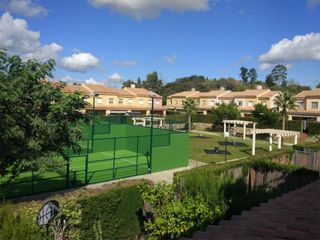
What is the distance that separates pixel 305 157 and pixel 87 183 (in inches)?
531

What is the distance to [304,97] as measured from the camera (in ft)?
178

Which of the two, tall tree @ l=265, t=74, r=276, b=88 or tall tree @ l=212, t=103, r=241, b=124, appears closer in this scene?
tall tree @ l=212, t=103, r=241, b=124

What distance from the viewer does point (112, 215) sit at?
12.1 metres

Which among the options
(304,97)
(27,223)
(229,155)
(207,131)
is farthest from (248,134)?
(27,223)

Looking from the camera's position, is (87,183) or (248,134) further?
(248,134)

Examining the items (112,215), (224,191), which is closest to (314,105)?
(224,191)

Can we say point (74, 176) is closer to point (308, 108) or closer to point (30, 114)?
point (30, 114)

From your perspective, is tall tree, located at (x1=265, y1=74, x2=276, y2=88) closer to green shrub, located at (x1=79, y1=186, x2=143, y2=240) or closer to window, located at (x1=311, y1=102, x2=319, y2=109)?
window, located at (x1=311, y1=102, x2=319, y2=109)

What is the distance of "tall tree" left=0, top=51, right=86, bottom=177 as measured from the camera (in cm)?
968

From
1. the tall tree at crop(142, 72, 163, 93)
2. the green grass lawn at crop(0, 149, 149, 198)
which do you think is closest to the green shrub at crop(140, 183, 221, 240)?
the green grass lawn at crop(0, 149, 149, 198)

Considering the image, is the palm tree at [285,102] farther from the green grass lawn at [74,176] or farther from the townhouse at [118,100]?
the green grass lawn at [74,176]

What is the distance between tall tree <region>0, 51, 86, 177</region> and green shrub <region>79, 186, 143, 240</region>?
2.11 metres

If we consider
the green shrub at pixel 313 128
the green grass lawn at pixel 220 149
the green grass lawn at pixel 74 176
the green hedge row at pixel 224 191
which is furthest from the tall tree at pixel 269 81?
the green hedge row at pixel 224 191

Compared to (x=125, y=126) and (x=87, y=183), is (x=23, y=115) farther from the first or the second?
(x=125, y=126)
